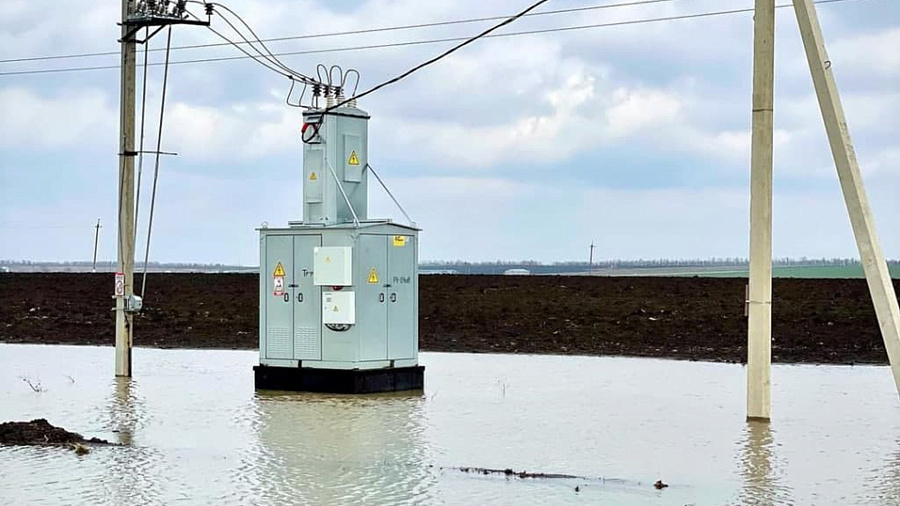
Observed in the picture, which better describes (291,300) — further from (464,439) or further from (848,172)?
(848,172)

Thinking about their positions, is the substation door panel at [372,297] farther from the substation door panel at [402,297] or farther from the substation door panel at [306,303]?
the substation door panel at [306,303]

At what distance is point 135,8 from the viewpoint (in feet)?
70.8

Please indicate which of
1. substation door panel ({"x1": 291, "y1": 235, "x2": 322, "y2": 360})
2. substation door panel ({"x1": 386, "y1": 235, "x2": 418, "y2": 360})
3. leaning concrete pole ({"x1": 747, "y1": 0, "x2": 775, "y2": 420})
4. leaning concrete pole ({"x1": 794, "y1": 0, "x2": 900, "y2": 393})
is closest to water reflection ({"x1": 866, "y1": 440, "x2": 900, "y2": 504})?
leaning concrete pole ({"x1": 794, "y1": 0, "x2": 900, "y2": 393})

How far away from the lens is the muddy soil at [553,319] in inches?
1158

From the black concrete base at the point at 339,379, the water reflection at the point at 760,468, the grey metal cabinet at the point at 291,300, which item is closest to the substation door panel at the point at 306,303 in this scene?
the grey metal cabinet at the point at 291,300

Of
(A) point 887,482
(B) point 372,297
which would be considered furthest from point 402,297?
(A) point 887,482

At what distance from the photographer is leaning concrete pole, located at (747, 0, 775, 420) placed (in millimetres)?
16859

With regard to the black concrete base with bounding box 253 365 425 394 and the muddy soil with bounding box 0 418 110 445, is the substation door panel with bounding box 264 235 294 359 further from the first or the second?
the muddy soil with bounding box 0 418 110 445

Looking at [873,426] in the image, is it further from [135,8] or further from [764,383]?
[135,8]

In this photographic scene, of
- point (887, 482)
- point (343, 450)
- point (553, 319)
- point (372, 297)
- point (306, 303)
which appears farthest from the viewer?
point (553, 319)

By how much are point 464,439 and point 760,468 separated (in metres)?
3.32

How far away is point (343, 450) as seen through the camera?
14305mm

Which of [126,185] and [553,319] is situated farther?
[553,319]

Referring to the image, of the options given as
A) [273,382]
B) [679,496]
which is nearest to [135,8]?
[273,382]
